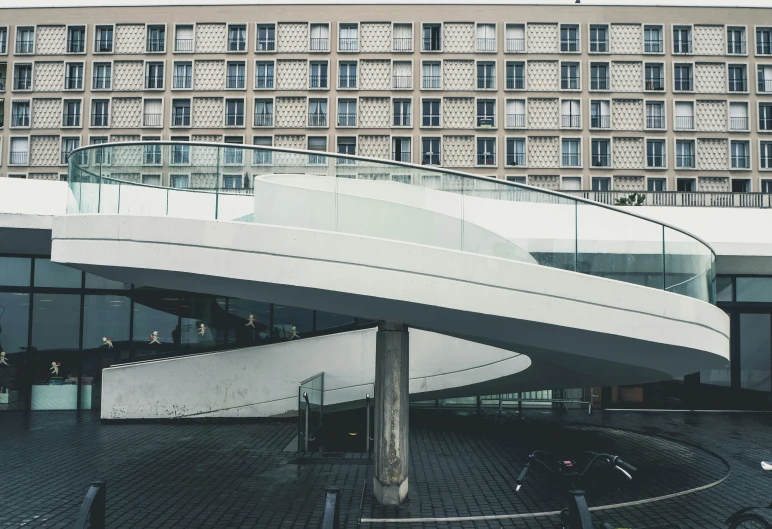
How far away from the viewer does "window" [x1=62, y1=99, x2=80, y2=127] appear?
4413 cm

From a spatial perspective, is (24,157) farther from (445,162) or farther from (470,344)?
(470,344)

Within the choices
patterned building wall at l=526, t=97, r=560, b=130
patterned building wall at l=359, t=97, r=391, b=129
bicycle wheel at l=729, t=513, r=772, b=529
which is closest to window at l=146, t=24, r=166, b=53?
patterned building wall at l=359, t=97, r=391, b=129

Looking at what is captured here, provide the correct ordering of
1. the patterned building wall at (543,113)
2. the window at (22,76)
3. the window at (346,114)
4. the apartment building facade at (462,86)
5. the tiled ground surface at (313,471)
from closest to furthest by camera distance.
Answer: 1. the tiled ground surface at (313,471)
2. the patterned building wall at (543,113)
3. the apartment building facade at (462,86)
4. the window at (346,114)
5. the window at (22,76)

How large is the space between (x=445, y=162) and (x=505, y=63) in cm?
699

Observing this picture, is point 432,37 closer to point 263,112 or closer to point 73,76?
point 263,112

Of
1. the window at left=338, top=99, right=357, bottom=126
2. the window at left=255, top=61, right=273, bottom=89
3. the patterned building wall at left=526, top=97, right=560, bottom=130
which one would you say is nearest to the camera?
the patterned building wall at left=526, top=97, right=560, bottom=130

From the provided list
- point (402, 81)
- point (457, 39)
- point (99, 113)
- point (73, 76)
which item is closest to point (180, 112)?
point (99, 113)

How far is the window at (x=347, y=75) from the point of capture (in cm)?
4344

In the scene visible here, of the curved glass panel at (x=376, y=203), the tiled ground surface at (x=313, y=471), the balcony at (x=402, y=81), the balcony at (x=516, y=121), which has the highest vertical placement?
the balcony at (x=402, y=81)

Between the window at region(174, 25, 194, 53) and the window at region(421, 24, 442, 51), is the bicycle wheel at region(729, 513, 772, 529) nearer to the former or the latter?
the window at region(421, 24, 442, 51)

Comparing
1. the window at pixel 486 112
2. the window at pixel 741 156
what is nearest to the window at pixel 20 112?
the window at pixel 486 112

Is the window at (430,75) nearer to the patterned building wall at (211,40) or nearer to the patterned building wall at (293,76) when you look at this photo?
the patterned building wall at (293,76)

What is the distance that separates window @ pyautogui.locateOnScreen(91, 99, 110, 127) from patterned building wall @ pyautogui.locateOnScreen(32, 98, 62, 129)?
214cm

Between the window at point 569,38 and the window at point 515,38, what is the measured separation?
2371 millimetres
